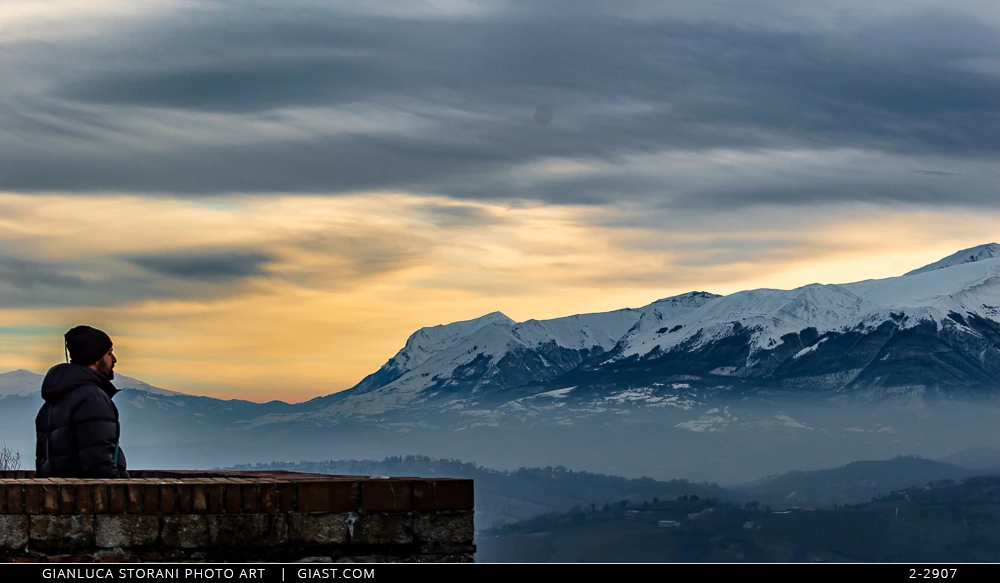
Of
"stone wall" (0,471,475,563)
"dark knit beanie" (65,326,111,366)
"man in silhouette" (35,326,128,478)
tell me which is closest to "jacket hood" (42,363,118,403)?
"man in silhouette" (35,326,128,478)

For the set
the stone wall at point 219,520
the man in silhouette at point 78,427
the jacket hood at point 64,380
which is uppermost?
the jacket hood at point 64,380

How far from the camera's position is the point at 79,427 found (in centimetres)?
1199

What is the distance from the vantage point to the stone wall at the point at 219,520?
31.9ft

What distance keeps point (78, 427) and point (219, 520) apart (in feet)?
9.59

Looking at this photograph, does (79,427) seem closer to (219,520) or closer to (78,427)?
(78,427)

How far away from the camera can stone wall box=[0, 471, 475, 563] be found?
973 cm

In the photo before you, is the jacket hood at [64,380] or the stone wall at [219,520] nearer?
the stone wall at [219,520]
